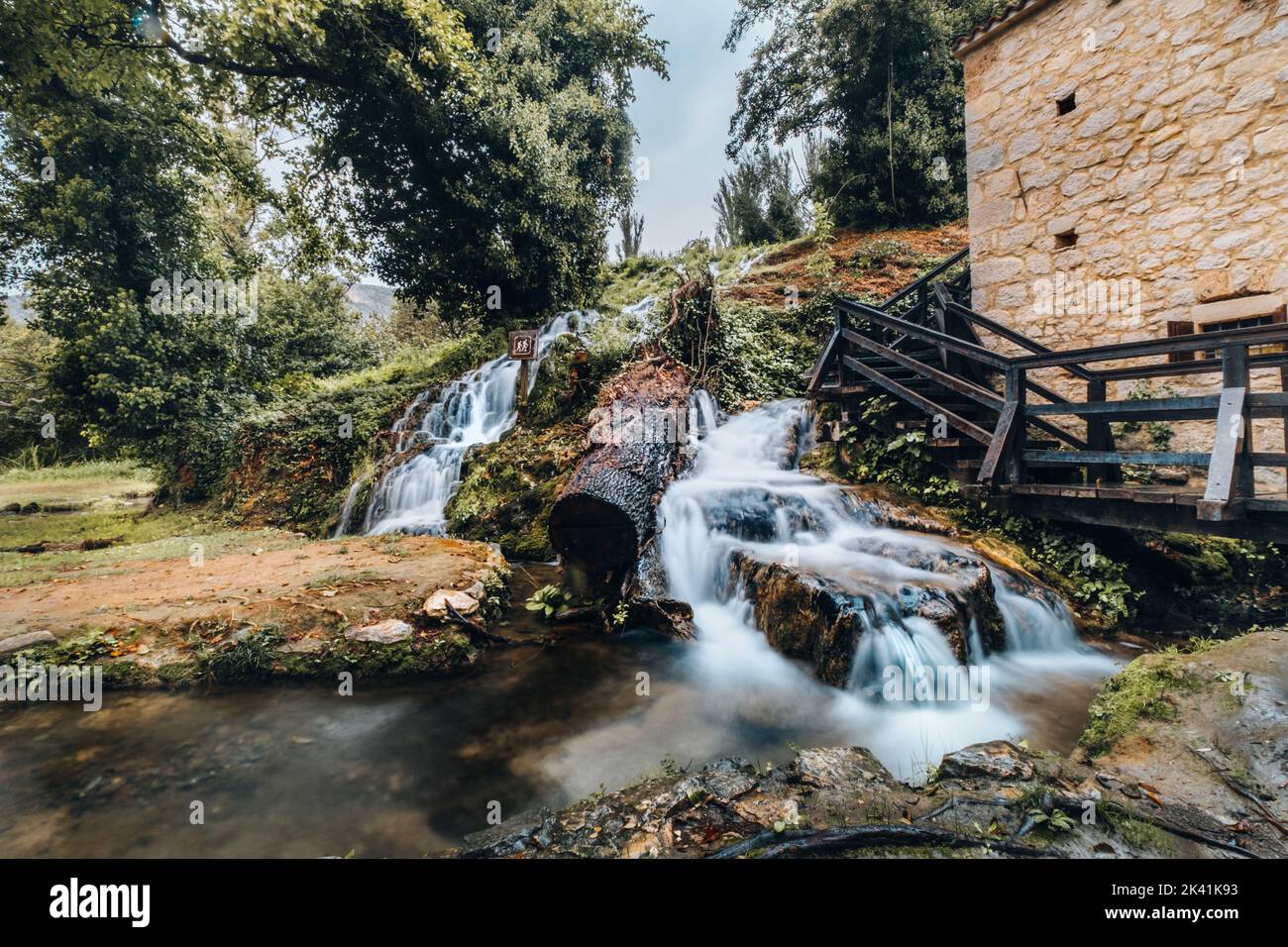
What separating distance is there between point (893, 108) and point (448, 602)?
743 inches

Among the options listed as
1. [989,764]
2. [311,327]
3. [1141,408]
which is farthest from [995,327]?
[311,327]

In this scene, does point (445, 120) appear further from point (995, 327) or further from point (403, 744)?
point (403, 744)

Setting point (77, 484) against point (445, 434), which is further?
point (77, 484)

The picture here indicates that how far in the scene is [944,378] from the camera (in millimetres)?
6195

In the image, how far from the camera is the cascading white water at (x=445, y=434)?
27.9ft

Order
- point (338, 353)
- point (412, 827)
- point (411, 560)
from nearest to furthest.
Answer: point (412, 827) → point (411, 560) → point (338, 353)

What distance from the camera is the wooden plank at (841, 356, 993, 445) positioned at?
→ 5.93 meters

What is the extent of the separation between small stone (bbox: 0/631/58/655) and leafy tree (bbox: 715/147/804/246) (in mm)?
20685
